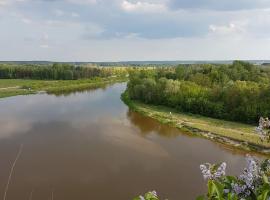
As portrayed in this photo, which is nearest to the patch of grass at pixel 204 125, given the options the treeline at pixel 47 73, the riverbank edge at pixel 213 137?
the riverbank edge at pixel 213 137

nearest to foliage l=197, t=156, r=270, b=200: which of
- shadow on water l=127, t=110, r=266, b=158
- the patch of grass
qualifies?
the patch of grass

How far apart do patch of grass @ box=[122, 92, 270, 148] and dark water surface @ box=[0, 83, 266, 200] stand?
1.26m

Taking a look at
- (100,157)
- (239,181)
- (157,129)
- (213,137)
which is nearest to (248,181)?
(239,181)

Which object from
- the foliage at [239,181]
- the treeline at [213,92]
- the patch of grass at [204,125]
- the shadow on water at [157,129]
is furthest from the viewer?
the treeline at [213,92]

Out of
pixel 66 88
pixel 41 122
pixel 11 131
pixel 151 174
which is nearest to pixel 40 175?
pixel 151 174

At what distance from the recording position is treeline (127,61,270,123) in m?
28.2

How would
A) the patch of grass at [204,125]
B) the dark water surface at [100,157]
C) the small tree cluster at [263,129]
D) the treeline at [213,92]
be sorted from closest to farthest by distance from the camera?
the small tree cluster at [263,129] < the dark water surface at [100,157] < the patch of grass at [204,125] < the treeline at [213,92]

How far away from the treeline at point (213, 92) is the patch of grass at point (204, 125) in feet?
3.57

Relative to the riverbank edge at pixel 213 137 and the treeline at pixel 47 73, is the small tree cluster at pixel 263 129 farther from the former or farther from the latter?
the treeline at pixel 47 73

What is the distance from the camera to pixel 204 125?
86.2 ft

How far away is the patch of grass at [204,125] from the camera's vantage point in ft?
72.6

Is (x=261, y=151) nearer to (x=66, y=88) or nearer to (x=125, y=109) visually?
(x=125, y=109)

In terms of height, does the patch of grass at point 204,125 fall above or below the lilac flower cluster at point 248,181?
below

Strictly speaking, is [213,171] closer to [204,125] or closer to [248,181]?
[248,181]
